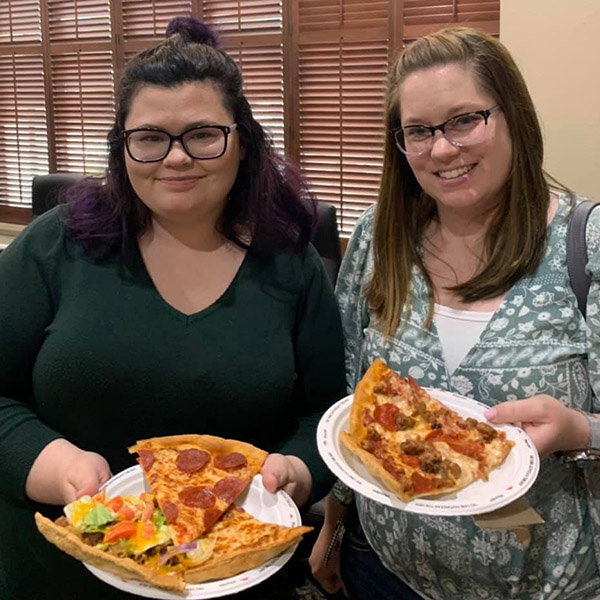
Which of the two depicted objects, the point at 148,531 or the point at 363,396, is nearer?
the point at 148,531

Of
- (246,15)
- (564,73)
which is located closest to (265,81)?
(246,15)

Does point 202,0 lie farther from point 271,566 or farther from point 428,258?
point 271,566

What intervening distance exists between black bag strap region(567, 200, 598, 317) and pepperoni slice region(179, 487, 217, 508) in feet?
2.85

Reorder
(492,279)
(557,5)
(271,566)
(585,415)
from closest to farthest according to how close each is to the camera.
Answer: (271,566) < (585,415) < (492,279) < (557,5)

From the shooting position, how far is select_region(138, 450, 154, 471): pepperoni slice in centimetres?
139

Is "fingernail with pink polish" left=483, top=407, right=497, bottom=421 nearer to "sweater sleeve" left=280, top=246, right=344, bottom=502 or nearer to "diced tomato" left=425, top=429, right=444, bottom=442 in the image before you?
"diced tomato" left=425, top=429, right=444, bottom=442

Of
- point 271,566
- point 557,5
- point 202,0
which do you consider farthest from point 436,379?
point 202,0

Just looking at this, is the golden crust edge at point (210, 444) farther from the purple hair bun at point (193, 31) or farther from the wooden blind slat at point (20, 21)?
the wooden blind slat at point (20, 21)

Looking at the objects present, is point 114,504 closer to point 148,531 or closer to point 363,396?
point 148,531

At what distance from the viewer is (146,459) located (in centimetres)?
139

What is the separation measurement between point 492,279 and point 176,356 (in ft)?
2.36

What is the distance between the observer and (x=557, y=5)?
2656 mm

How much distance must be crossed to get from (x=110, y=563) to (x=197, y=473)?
0.32 m

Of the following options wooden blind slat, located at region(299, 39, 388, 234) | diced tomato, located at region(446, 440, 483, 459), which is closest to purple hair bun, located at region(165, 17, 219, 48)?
diced tomato, located at region(446, 440, 483, 459)
